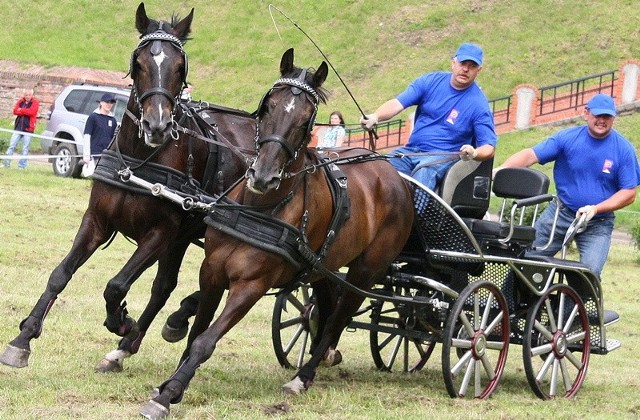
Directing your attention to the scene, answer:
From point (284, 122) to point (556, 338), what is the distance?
3.05 meters

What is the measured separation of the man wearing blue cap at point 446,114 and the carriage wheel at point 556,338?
120 cm

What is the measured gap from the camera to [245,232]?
696 cm

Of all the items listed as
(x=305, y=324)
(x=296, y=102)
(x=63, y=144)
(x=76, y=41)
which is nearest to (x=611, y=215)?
(x=305, y=324)

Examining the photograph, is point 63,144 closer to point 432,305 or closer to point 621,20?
point 432,305

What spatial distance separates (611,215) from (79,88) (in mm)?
17026

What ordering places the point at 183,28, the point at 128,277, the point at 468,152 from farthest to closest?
1. the point at 468,152
2. the point at 183,28
3. the point at 128,277

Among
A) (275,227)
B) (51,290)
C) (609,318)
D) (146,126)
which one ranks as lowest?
(51,290)

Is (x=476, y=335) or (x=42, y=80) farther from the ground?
(x=42, y=80)

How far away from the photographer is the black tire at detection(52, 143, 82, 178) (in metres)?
22.8

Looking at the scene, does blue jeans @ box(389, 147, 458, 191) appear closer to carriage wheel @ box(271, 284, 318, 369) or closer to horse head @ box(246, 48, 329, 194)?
carriage wheel @ box(271, 284, 318, 369)

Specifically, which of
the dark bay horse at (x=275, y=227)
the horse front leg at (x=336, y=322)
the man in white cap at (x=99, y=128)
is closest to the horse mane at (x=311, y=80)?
the dark bay horse at (x=275, y=227)

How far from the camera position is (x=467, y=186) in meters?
8.55

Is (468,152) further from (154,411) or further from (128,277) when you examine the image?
(154,411)

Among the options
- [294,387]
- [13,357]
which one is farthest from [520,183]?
[13,357]
